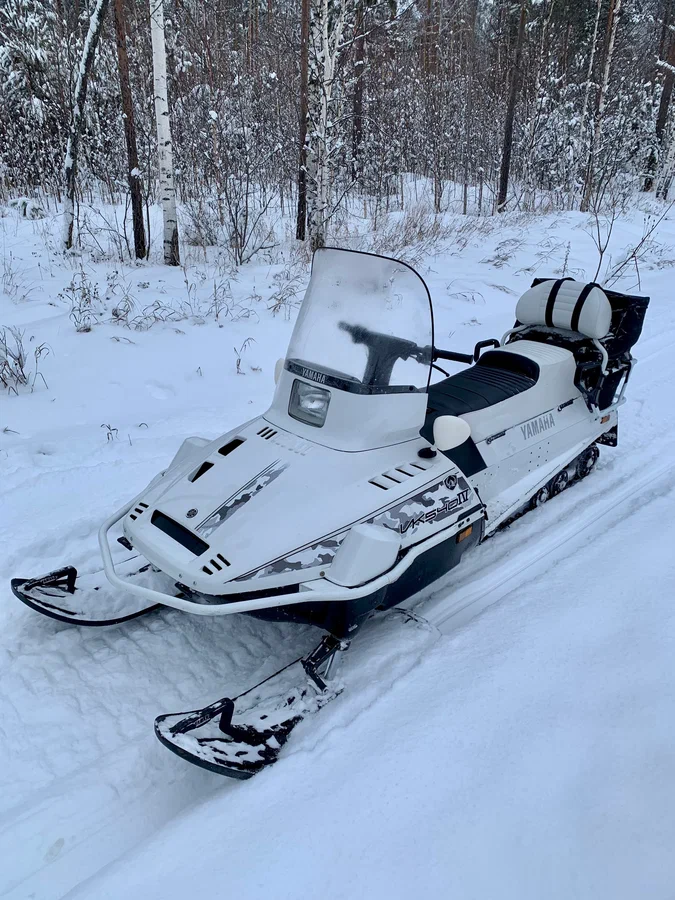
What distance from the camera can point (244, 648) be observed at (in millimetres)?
2543

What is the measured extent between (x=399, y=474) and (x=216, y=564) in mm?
831

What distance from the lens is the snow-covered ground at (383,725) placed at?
162 cm

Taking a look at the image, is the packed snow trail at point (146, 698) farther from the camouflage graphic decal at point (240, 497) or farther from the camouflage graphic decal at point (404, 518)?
the camouflage graphic decal at point (240, 497)

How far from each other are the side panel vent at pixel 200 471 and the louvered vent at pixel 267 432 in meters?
0.26

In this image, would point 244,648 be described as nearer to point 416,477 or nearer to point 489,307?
point 416,477

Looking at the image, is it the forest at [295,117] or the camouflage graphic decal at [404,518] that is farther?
the forest at [295,117]

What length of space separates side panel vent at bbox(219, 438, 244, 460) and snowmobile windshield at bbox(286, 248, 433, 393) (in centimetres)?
41

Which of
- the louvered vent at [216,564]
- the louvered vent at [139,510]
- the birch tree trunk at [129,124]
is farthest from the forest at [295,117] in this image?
the louvered vent at [216,564]

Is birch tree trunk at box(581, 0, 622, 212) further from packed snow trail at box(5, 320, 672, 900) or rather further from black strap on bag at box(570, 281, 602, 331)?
packed snow trail at box(5, 320, 672, 900)

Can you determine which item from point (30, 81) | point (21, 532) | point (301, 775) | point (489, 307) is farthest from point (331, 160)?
point (301, 775)

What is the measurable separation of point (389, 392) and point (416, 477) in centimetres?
37

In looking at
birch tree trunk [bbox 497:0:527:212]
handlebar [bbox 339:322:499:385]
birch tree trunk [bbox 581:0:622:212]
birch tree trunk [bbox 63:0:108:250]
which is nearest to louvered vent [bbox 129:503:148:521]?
handlebar [bbox 339:322:499:385]

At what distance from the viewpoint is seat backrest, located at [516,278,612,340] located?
368cm

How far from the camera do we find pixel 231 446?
2641 millimetres
